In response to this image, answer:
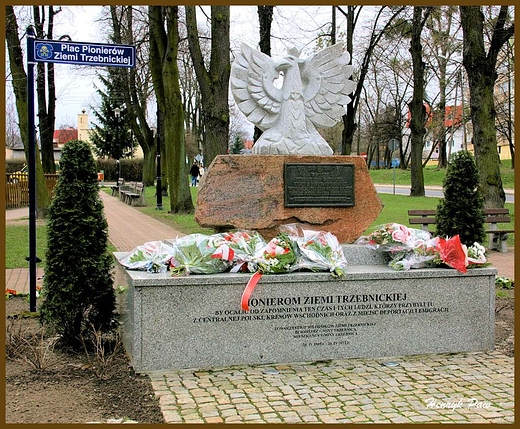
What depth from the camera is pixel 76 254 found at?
21.6 ft

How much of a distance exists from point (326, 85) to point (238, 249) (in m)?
2.90

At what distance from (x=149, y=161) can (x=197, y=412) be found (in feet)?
124

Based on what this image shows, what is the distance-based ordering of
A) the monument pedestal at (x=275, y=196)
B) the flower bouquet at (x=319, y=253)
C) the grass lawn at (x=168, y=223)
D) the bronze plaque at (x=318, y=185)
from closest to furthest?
the flower bouquet at (x=319, y=253) → the monument pedestal at (x=275, y=196) → the bronze plaque at (x=318, y=185) → the grass lawn at (x=168, y=223)

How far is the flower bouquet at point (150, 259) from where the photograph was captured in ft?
22.0

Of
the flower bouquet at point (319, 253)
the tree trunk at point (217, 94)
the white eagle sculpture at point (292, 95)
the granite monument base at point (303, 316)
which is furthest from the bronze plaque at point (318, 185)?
the tree trunk at point (217, 94)

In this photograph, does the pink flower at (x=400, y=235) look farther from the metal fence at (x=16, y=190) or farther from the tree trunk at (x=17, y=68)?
the metal fence at (x=16, y=190)

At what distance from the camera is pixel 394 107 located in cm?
6319

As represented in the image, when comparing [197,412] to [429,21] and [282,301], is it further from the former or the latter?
[429,21]

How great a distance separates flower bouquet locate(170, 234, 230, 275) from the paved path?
947mm

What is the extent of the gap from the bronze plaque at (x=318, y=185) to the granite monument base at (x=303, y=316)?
115cm

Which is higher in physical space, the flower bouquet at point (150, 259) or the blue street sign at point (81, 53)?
the blue street sign at point (81, 53)

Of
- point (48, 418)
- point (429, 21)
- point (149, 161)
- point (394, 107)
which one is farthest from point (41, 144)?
point (394, 107)

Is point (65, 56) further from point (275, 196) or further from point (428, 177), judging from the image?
point (428, 177)

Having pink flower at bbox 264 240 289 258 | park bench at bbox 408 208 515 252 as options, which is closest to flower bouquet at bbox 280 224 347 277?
pink flower at bbox 264 240 289 258
